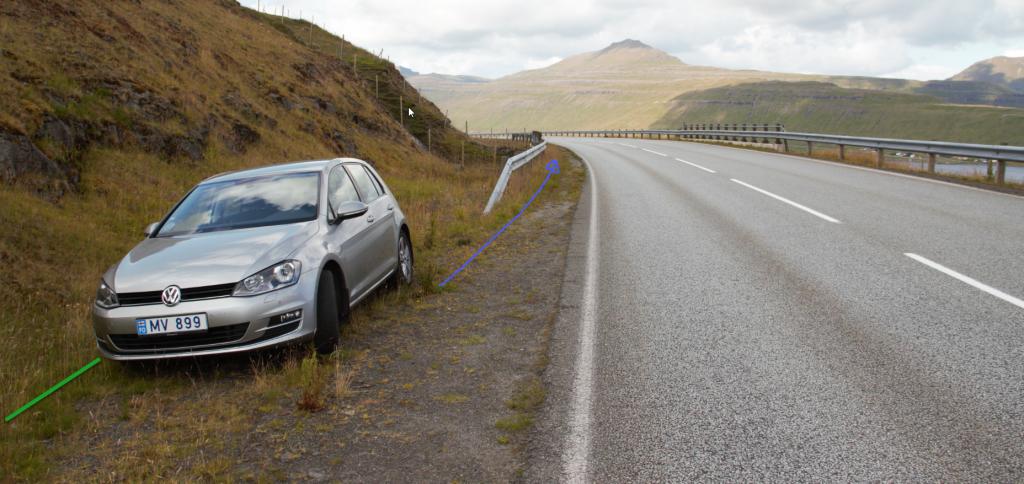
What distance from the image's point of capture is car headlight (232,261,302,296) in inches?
207

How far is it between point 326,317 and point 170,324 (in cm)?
112

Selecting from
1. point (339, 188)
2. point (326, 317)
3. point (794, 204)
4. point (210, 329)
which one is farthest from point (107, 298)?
point (794, 204)

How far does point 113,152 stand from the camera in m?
12.5

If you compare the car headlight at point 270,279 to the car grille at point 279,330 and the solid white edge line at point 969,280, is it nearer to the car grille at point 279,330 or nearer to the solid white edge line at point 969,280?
the car grille at point 279,330

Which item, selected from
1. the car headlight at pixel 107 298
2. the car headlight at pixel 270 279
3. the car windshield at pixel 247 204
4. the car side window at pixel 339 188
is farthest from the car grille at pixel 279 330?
the car side window at pixel 339 188

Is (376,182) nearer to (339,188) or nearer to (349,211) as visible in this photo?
(339,188)

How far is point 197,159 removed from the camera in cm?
1495

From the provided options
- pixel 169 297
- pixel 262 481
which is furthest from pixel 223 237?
pixel 262 481

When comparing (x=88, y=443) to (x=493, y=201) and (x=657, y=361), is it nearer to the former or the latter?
(x=657, y=361)

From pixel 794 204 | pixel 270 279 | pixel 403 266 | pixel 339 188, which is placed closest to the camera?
pixel 270 279

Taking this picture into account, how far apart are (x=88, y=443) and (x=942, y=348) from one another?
5787 mm

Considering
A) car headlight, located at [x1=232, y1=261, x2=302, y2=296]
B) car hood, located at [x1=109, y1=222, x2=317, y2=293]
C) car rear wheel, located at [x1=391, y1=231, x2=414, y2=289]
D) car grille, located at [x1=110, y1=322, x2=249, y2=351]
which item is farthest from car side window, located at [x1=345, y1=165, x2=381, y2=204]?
car grille, located at [x1=110, y1=322, x2=249, y2=351]

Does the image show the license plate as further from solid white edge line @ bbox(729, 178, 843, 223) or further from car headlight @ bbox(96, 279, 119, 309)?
solid white edge line @ bbox(729, 178, 843, 223)

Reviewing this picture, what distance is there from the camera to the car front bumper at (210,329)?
5.16 m
